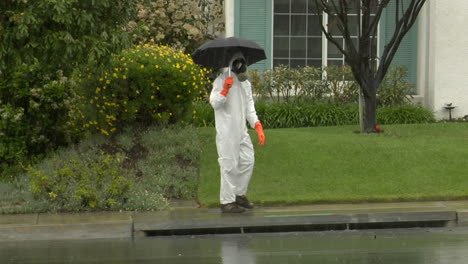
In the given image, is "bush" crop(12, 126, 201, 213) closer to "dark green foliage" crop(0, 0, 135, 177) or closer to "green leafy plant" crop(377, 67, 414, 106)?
"dark green foliage" crop(0, 0, 135, 177)

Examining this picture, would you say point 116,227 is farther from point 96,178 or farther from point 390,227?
point 390,227

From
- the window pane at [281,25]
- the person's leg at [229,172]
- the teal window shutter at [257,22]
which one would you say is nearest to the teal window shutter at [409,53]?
the window pane at [281,25]

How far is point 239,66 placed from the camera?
427 inches

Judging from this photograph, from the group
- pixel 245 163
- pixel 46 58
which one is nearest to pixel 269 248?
pixel 245 163

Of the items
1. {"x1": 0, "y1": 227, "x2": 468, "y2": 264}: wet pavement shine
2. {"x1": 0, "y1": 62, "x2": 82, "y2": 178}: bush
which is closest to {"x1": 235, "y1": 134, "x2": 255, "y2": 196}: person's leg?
{"x1": 0, "y1": 227, "x2": 468, "y2": 264}: wet pavement shine

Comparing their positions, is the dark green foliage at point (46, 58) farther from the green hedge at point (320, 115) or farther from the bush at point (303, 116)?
the bush at point (303, 116)

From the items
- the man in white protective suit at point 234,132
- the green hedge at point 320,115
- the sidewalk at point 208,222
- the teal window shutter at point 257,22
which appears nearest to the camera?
the sidewalk at point 208,222

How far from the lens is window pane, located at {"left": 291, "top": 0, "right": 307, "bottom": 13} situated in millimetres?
19562

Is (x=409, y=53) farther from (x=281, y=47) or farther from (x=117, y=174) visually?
(x=117, y=174)

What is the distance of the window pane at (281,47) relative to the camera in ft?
64.4

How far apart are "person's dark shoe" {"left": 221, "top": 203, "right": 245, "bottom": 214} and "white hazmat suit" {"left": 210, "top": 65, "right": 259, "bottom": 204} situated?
5 centimetres

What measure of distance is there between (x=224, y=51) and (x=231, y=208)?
1815 mm

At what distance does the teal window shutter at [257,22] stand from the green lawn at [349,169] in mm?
4545

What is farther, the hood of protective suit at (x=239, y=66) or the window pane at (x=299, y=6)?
the window pane at (x=299, y=6)
